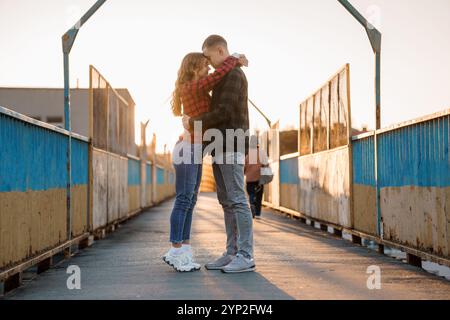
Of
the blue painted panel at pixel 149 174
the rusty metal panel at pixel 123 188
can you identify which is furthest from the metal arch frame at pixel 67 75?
the blue painted panel at pixel 149 174

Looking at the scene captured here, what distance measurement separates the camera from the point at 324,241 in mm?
9469

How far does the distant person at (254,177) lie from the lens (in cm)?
1550

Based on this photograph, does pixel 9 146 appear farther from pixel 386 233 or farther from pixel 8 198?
pixel 386 233

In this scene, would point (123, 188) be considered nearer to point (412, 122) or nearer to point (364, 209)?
point (364, 209)

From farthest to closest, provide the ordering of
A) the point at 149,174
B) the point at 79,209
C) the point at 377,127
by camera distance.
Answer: the point at 149,174
the point at 79,209
the point at 377,127

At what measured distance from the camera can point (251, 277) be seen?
557 cm

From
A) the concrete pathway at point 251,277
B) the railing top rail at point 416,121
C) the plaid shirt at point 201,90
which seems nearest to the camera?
the concrete pathway at point 251,277

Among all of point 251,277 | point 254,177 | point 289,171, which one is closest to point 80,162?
point 251,277

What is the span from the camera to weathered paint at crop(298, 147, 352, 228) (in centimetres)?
964

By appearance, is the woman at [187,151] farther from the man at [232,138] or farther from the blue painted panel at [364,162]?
the blue painted panel at [364,162]

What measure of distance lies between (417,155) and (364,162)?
7.50ft

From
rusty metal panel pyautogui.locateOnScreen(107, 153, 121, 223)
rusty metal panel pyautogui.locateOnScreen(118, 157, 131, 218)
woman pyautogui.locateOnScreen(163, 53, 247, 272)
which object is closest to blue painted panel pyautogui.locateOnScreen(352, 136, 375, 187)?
woman pyautogui.locateOnScreen(163, 53, 247, 272)
